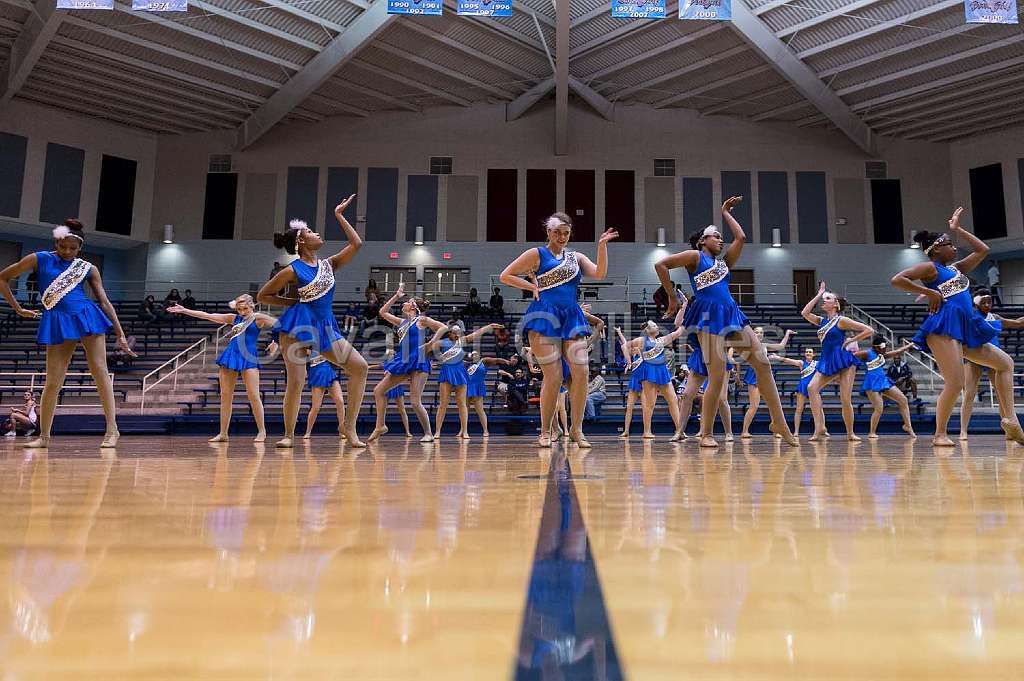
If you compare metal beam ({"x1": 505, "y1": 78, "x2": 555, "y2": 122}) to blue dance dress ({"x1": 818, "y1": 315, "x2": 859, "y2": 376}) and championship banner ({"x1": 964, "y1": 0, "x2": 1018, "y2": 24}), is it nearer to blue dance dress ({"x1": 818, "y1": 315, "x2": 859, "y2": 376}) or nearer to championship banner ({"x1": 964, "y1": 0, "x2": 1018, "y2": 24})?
championship banner ({"x1": 964, "y1": 0, "x2": 1018, "y2": 24})


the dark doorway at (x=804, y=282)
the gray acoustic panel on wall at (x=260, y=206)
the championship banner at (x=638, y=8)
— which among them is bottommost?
the dark doorway at (x=804, y=282)

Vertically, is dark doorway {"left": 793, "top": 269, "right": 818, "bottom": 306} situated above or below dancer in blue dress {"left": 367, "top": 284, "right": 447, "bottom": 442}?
above

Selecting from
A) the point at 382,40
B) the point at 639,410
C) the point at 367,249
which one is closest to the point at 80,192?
the point at 367,249

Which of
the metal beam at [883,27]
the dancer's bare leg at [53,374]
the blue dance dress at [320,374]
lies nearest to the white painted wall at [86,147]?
the blue dance dress at [320,374]

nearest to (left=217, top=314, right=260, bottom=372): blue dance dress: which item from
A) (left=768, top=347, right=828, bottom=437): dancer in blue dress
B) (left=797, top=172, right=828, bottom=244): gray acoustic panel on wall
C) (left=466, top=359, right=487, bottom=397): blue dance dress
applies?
(left=466, top=359, right=487, bottom=397): blue dance dress

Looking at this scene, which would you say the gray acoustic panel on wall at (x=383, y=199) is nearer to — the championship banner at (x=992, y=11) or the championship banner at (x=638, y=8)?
the championship banner at (x=638, y=8)

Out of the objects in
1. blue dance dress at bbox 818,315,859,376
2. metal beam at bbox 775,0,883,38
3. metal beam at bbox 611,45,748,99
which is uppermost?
metal beam at bbox 611,45,748,99

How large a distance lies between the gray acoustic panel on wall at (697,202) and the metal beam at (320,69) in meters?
9.77

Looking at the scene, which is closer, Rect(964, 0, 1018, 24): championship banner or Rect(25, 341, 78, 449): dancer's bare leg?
Rect(25, 341, 78, 449): dancer's bare leg

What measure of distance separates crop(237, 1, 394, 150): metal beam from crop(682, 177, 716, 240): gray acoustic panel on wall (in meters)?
9.77

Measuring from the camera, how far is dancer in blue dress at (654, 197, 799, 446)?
16.2ft

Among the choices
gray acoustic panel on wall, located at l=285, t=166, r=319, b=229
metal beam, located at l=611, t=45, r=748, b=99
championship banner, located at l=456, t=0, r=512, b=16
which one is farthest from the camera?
gray acoustic panel on wall, located at l=285, t=166, r=319, b=229

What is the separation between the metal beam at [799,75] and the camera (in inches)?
629

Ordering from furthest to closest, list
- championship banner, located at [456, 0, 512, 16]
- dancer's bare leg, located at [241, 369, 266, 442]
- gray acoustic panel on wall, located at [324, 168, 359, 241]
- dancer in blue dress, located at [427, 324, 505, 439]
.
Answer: gray acoustic panel on wall, located at [324, 168, 359, 241]
championship banner, located at [456, 0, 512, 16]
dancer in blue dress, located at [427, 324, 505, 439]
dancer's bare leg, located at [241, 369, 266, 442]
